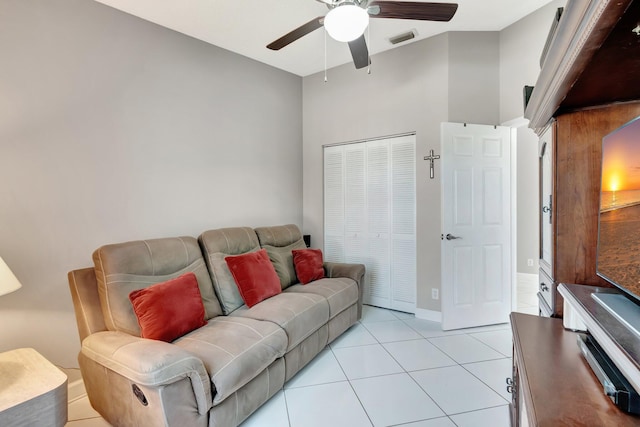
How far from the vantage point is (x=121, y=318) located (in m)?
1.82

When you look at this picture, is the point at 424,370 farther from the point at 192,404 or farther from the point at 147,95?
the point at 147,95

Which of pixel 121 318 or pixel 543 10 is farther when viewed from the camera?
pixel 543 10

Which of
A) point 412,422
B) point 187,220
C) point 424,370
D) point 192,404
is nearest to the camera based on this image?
point 192,404

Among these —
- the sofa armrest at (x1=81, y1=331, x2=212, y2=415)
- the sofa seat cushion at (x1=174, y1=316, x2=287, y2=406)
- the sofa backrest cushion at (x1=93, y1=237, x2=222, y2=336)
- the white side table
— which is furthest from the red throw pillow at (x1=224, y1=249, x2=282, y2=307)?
the white side table

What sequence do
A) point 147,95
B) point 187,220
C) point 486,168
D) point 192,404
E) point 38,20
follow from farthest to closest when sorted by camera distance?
point 486,168 < point 187,220 < point 147,95 < point 38,20 < point 192,404

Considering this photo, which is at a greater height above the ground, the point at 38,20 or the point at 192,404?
the point at 38,20

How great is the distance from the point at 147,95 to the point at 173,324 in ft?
6.27

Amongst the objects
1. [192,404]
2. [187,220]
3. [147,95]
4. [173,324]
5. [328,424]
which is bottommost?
[328,424]

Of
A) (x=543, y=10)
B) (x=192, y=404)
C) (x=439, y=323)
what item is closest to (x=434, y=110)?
(x=543, y=10)

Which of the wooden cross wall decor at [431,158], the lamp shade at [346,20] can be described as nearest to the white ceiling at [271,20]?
the lamp shade at [346,20]

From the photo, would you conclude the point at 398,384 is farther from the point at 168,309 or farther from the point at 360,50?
the point at 360,50

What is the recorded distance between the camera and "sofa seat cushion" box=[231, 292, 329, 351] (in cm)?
209

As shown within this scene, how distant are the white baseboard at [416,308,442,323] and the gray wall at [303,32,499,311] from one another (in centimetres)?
4

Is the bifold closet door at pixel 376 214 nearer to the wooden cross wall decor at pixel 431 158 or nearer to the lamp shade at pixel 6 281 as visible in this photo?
the wooden cross wall decor at pixel 431 158
